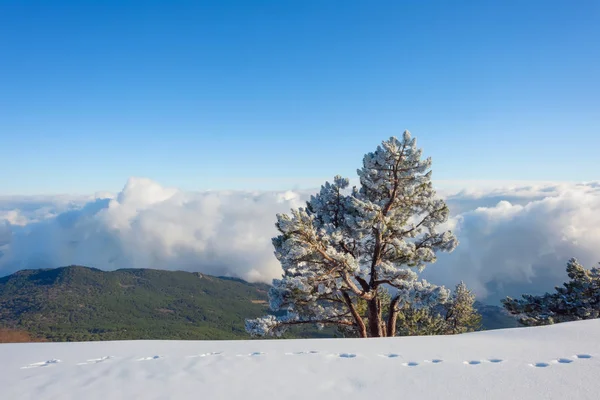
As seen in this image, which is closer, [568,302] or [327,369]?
[327,369]

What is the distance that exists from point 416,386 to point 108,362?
5.68 m

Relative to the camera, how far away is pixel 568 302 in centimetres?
2033

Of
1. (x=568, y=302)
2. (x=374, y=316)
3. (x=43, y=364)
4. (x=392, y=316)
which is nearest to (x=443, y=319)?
(x=568, y=302)

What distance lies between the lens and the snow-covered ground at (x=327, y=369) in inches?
195

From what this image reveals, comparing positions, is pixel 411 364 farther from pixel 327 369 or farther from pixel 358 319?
pixel 358 319

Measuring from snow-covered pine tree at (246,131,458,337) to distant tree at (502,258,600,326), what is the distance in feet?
30.2

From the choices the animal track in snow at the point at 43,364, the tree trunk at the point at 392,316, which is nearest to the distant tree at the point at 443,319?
the tree trunk at the point at 392,316

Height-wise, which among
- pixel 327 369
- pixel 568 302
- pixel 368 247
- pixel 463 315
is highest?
pixel 368 247

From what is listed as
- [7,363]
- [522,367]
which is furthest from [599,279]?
[7,363]

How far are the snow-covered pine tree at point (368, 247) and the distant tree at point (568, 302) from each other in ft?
30.2

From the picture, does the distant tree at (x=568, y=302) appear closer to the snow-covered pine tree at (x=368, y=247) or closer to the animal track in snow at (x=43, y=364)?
the snow-covered pine tree at (x=368, y=247)

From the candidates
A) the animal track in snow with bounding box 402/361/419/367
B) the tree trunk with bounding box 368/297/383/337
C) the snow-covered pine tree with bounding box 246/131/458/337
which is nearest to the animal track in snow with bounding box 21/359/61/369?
the animal track in snow with bounding box 402/361/419/367

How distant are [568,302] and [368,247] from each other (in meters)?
12.6

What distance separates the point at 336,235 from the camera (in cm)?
1580
